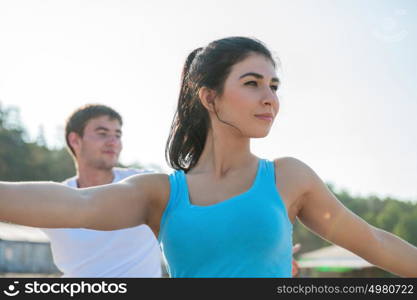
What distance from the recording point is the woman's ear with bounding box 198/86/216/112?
3.12 m

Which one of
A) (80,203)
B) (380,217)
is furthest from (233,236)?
(380,217)

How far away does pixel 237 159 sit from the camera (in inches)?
117

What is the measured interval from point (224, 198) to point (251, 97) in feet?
1.60

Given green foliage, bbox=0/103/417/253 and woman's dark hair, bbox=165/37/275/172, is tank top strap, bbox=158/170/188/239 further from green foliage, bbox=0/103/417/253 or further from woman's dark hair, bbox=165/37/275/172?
green foliage, bbox=0/103/417/253

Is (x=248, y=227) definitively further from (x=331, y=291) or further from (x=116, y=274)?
(x=116, y=274)

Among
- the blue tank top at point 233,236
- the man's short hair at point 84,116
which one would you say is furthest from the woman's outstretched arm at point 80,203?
the man's short hair at point 84,116

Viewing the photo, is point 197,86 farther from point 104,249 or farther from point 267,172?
point 104,249

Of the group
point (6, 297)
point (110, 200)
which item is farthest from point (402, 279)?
point (6, 297)

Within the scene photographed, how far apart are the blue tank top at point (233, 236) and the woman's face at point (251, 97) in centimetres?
30

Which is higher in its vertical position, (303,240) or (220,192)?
(220,192)

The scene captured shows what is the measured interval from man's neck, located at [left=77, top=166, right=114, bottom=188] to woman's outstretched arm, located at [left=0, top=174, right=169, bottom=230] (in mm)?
3743

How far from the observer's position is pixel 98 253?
5.61 metres

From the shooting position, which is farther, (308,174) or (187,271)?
(308,174)

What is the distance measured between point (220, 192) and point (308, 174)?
1.33 feet
